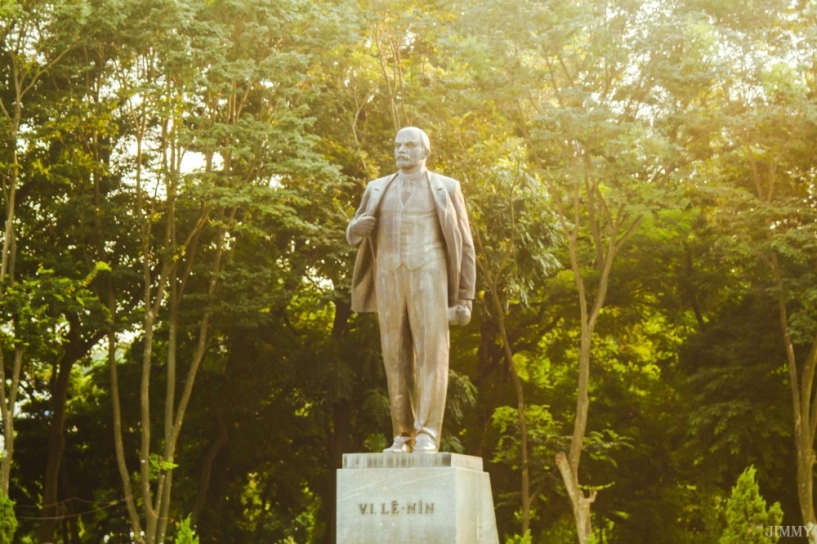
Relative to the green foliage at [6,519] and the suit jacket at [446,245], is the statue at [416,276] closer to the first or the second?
the suit jacket at [446,245]

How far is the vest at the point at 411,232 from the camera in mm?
9680

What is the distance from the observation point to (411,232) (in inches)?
382

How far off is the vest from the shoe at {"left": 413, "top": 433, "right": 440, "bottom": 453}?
1220 mm

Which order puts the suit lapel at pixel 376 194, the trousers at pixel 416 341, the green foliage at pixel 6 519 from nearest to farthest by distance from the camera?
the trousers at pixel 416 341 < the suit lapel at pixel 376 194 < the green foliage at pixel 6 519

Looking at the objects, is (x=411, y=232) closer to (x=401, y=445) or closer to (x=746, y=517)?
(x=401, y=445)

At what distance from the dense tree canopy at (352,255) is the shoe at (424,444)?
9940 millimetres

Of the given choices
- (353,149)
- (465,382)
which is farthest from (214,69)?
(465,382)

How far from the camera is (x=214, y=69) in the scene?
22.0 metres

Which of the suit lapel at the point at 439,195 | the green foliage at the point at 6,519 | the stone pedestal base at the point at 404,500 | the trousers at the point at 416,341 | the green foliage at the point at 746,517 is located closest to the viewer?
the stone pedestal base at the point at 404,500

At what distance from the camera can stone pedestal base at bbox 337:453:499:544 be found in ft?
29.4

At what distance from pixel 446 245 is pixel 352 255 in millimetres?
16120

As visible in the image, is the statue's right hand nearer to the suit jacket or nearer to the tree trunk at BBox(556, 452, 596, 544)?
the suit jacket

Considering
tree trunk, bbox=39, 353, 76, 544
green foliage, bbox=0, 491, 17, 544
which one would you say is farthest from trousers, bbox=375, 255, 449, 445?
tree trunk, bbox=39, 353, 76, 544

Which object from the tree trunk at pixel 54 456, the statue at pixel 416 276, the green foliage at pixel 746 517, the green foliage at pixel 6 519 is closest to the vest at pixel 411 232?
the statue at pixel 416 276
